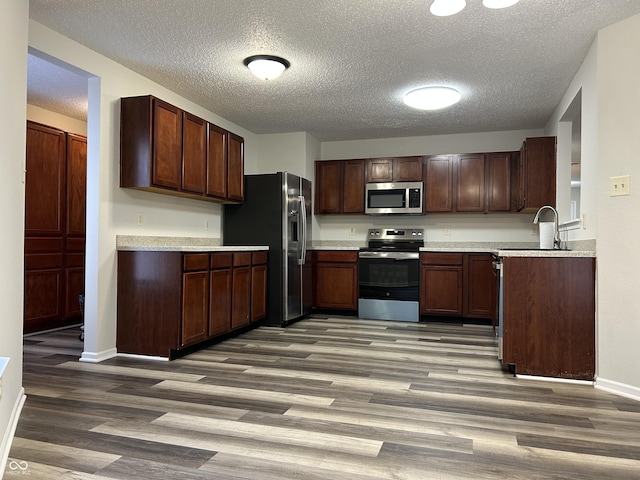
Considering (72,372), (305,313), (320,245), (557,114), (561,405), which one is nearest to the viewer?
(561,405)

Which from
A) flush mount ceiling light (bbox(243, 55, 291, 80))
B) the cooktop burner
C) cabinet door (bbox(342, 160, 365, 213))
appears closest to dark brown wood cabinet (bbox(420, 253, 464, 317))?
the cooktop burner

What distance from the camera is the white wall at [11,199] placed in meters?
2.01

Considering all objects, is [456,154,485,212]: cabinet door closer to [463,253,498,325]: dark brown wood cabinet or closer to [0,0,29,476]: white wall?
[463,253,498,325]: dark brown wood cabinet

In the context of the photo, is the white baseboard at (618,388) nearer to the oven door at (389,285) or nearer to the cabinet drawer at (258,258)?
the oven door at (389,285)

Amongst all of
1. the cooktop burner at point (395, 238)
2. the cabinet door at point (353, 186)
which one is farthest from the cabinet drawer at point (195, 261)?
the cabinet door at point (353, 186)

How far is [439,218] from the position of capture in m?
6.03

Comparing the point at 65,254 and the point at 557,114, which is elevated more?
the point at 557,114

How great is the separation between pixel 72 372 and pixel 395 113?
389 cm

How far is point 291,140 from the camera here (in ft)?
19.6

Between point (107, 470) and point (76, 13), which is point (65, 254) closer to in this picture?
point (76, 13)

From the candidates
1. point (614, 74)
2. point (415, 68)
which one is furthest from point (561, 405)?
point (415, 68)

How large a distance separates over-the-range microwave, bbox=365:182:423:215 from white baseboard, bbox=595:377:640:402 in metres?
3.18

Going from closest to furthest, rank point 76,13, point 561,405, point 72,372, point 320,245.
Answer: point 561,405, point 76,13, point 72,372, point 320,245

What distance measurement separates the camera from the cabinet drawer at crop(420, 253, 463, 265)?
5414 mm
